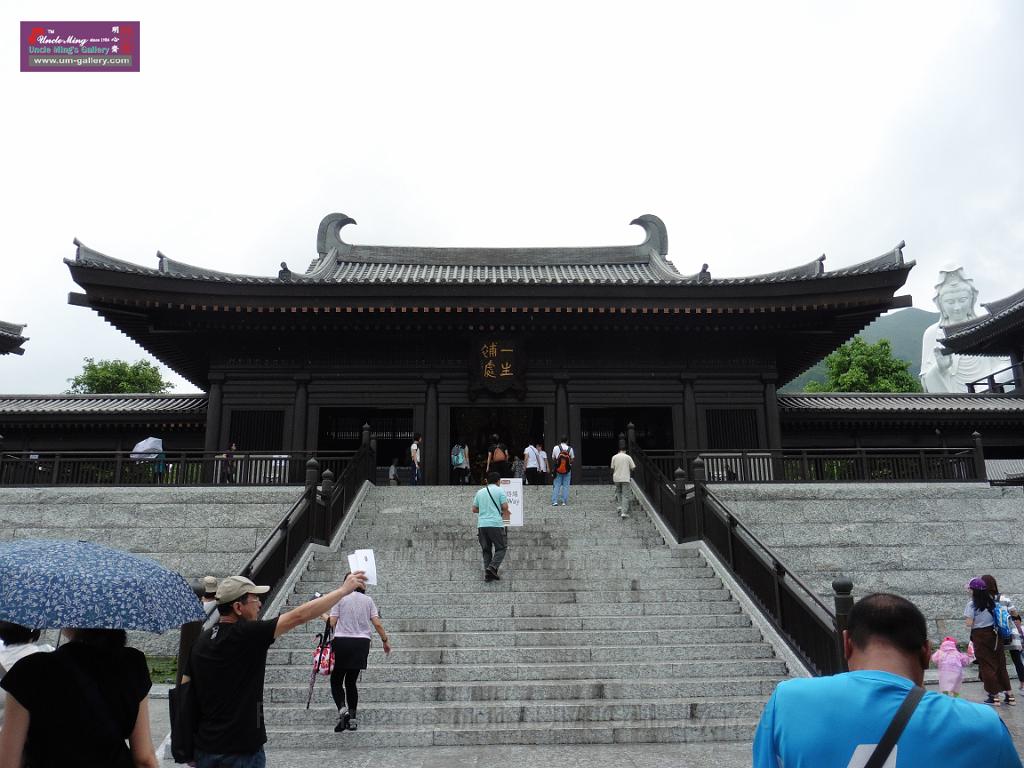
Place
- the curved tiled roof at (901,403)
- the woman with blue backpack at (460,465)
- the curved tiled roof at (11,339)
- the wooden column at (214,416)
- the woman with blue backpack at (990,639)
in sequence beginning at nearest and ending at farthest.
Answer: the woman with blue backpack at (990,639) → the woman with blue backpack at (460,465) → the wooden column at (214,416) → the curved tiled roof at (901,403) → the curved tiled roof at (11,339)

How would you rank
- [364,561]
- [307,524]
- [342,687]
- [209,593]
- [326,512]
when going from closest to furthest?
[364,561], [342,687], [209,593], [307,524], [326,512]

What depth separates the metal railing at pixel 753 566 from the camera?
820 cm

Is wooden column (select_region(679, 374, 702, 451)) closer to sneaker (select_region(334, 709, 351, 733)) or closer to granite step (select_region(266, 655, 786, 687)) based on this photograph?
granite step (select_region(266, 655, 786, 687))

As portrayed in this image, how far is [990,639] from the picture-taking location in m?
8.52

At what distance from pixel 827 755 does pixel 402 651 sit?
7.50m

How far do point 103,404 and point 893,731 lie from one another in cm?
2319

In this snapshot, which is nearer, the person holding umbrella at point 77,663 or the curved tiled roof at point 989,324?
the person holding umbrella at point 77,663

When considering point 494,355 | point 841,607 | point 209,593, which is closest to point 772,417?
point 494,355

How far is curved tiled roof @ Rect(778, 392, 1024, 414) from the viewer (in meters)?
20.7

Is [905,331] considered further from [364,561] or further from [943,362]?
[364,561]

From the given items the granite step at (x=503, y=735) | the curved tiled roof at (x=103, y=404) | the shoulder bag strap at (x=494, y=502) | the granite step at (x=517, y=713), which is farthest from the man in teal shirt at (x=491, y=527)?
the curved tiled roof at (x=103, y=404)

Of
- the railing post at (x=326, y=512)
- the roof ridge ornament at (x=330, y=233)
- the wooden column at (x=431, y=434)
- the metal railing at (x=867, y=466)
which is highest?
the roof ridge ornament at (x=330, y=233)

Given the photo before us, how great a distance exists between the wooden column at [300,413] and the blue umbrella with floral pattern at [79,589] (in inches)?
629
